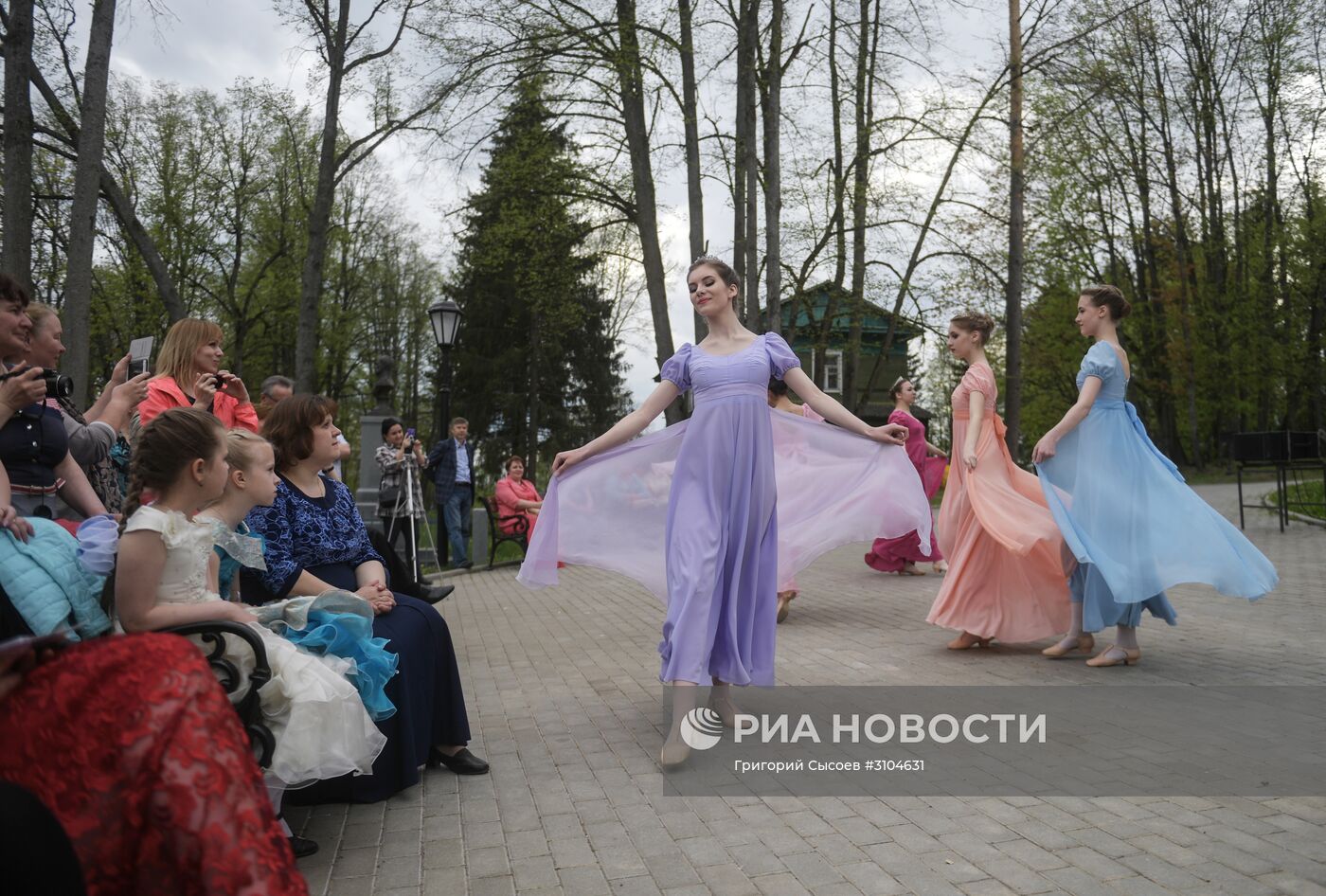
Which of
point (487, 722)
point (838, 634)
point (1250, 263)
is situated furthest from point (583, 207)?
point (1250, 263)

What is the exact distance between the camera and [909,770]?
A: 4.64 meters

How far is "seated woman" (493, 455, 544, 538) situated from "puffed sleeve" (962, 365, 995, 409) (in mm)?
10036

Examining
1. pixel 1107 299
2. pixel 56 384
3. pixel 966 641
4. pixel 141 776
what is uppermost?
pixel 1107 299

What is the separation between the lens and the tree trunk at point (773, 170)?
1703cm

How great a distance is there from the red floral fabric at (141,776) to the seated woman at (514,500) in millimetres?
14631

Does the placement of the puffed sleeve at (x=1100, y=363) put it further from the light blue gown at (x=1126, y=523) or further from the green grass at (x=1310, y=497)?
the green grass at (x=1310, y=497)

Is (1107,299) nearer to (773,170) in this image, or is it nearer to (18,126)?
(773,170)

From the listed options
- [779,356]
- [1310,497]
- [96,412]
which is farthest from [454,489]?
[1310,497]

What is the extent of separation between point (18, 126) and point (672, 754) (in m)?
12.2

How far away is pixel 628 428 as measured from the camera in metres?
5.53

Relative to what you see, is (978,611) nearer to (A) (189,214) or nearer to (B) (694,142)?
(B) (694,142)

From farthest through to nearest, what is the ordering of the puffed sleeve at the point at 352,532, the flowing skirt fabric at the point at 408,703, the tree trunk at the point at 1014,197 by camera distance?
the tree trunk at the point at 1014,197 → the puffed sleeve at the point at 352,532 → the flowing skirt fabric at the point at 408,703

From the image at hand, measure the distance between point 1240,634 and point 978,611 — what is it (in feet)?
7.37

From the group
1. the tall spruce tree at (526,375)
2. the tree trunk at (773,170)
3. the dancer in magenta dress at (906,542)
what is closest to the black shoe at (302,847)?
the dancer in magenta dress at (906,542)
